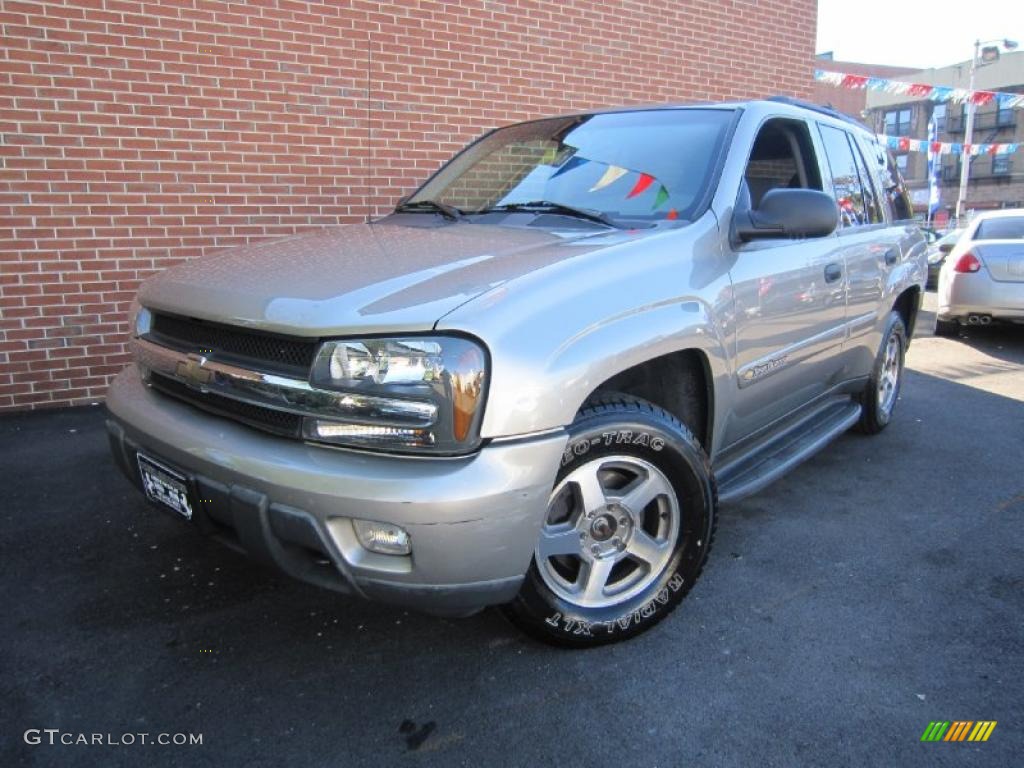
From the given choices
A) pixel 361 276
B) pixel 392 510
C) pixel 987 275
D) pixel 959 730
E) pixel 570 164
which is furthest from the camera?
pixel 987 275

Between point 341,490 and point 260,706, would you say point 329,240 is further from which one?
point 260,706

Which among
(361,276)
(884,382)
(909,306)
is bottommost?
(884,382)

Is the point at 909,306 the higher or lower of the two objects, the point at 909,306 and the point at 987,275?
the higher

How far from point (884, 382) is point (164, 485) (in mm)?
4238

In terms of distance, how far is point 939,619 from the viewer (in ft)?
8.61

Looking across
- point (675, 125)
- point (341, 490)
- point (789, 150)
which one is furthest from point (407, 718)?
point (789, 150)

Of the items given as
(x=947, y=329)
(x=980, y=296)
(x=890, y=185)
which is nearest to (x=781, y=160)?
(x=890, y=185)

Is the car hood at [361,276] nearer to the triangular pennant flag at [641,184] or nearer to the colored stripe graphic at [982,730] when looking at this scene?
the triangular pennant flag at [641,184]

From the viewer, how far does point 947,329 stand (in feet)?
28.0

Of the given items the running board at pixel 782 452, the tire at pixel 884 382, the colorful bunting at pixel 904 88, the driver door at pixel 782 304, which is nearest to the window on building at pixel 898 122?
the colorful bunting at pixel 904 88

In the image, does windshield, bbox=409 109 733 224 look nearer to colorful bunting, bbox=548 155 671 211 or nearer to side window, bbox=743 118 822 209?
colorful bunting, bbox=548 155 671 211

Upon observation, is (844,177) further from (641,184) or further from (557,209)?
(557,209)

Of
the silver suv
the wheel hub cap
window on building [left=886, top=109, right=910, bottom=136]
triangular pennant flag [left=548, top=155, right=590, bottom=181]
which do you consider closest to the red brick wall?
the silver suv

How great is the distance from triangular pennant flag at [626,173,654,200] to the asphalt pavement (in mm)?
1522
